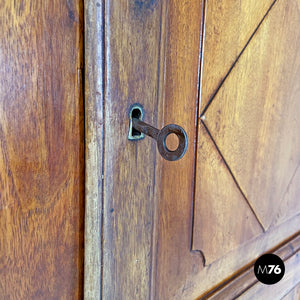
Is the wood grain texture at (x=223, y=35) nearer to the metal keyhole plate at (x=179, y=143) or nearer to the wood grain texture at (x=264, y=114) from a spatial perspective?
the wood grain texture at (x=264, y=114)

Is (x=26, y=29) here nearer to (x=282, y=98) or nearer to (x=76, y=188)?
(x=76, y=188)

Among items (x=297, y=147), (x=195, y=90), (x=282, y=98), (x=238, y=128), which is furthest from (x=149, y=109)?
(x=297, y=147)

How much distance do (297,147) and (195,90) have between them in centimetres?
39

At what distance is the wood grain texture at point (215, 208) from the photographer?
505 millimetres

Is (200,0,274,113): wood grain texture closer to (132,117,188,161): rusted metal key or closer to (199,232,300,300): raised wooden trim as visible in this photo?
(132,117,188,161): rusted metal key

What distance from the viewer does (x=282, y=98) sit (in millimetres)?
645

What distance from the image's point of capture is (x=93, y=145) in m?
0.35

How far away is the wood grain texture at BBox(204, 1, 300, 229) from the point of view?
1.73 ft

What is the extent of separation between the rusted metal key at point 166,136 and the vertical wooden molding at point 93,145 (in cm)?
5

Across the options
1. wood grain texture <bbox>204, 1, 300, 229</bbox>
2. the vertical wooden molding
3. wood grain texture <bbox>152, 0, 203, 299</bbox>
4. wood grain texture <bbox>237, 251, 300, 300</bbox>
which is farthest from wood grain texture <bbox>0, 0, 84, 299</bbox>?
wood grain texture <bbox>237, 251, 300, 300</bbox>

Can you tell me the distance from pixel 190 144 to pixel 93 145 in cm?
17

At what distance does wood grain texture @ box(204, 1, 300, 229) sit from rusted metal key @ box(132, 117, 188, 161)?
0.52 ft

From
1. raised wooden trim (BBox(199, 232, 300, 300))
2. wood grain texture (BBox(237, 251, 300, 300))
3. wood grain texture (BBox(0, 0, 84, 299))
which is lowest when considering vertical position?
wood grain texture (BBox(237, 251, 300, 300))

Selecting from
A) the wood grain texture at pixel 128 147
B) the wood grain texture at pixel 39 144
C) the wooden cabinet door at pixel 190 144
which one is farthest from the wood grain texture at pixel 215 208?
the wood grain texture at pixel 39 144
